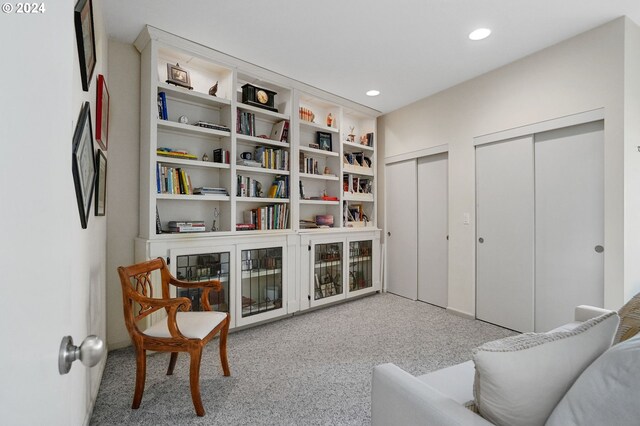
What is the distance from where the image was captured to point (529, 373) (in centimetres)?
80

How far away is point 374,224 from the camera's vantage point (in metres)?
4.57

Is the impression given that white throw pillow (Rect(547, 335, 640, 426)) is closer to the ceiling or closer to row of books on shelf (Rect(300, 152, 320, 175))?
the ceiling

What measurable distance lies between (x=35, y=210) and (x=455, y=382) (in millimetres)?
1469

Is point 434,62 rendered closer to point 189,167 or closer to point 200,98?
point 200,98

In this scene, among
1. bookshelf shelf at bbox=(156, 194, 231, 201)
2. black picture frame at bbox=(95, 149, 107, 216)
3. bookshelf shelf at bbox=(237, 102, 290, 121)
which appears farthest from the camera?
bookshelf shelf at bbox=(237, 102, 290, 121)

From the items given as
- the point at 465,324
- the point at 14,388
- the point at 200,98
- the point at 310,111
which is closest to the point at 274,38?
the point at 200,98

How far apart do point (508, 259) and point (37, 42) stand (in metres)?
3.66

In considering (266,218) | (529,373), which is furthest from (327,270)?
(529,373)

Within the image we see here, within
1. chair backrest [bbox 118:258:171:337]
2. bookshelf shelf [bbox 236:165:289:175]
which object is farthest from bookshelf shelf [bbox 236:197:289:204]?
chair backrest [bbox 118:258:171:337]

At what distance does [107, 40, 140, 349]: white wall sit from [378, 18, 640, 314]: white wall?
10.7 ft

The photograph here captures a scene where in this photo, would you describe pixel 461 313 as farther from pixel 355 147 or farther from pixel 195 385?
pixel 195 385

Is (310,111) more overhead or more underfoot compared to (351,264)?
more overhead

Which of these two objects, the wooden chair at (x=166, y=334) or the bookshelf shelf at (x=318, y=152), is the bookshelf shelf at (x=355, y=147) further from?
the wooden chair at (x=166, y=334)

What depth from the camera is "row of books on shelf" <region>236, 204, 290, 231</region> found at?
332cm
